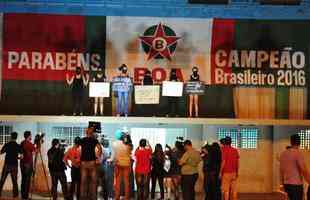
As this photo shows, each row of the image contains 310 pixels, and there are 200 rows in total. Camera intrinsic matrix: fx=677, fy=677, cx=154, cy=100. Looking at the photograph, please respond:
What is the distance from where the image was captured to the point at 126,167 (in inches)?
746

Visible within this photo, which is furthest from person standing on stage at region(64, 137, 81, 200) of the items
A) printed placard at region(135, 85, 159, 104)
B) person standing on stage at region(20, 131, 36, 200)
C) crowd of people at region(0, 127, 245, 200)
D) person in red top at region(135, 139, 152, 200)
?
printed placard at region(135, 85, 159, 104)

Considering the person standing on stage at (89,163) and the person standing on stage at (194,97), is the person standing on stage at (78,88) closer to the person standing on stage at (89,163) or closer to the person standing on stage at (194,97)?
the person standing on stage at (194,97)

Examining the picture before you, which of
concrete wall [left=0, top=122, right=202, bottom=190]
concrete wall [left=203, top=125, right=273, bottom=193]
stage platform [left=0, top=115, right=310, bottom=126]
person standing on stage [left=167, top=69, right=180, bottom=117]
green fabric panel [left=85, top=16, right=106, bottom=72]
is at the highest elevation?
green fabric panel [left=85, top=16, right=106, bottom=72]

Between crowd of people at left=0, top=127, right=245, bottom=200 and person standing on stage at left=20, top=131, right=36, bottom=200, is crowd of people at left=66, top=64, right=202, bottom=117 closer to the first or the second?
crowd of people at left=0, top=127, right=245, bottom=200

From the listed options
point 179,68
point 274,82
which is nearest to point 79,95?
point 179,68

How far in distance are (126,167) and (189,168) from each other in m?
2.31

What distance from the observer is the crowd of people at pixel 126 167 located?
57.4 feet

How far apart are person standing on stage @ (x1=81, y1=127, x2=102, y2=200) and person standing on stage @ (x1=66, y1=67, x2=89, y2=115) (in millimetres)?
5357

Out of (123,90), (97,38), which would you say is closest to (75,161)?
(123,90)

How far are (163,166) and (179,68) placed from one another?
5.16m

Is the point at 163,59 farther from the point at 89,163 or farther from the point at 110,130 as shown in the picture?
the point at 89,163

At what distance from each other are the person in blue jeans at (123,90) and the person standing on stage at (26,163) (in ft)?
14.7

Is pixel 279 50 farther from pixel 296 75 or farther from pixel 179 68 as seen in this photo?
pixel 179 68

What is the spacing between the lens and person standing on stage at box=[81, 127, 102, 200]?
17.6m
